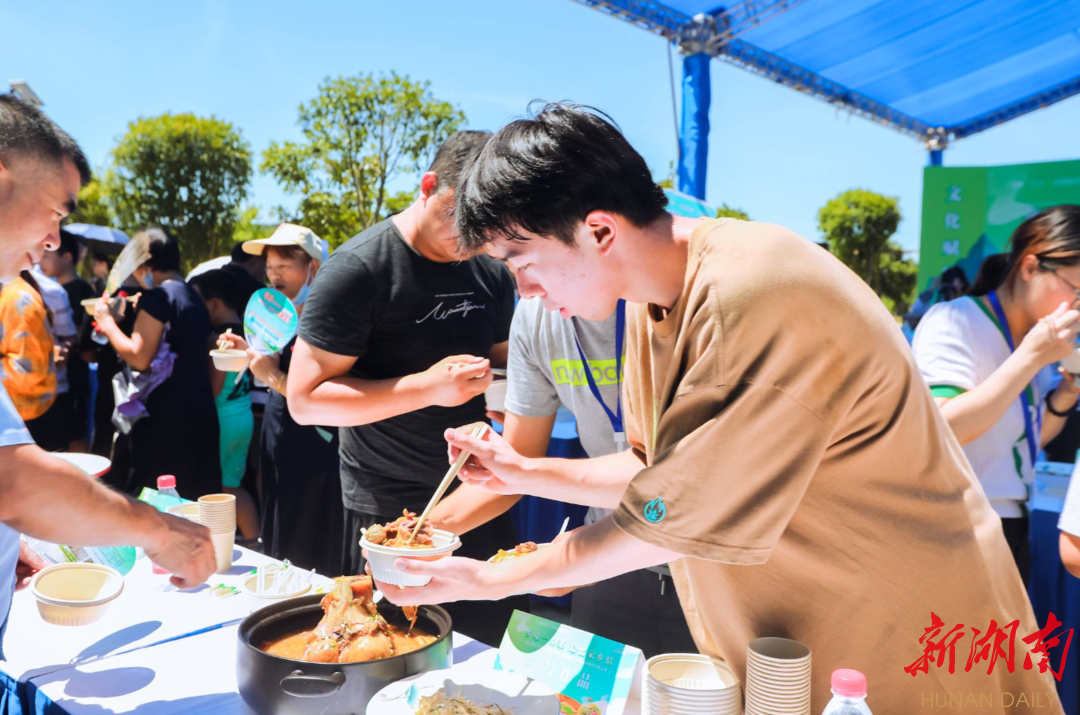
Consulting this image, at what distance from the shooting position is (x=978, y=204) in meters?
7.02

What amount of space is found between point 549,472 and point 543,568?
1.16ft

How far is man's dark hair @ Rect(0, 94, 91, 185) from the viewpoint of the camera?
152 cm

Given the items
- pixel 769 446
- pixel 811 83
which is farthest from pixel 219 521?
pixel 811 83

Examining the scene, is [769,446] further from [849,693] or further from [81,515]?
[81,515]

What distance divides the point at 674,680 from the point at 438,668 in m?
0.46

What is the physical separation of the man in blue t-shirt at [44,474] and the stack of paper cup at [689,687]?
93cm

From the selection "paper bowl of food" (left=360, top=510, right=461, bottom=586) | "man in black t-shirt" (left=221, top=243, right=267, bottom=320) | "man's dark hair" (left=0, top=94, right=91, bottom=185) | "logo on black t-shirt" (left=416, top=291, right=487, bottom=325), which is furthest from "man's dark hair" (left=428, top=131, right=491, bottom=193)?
"man in black t-shirt" (left=221, top=243, right=267, bottom=320)

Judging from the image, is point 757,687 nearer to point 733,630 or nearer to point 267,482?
point 733,630

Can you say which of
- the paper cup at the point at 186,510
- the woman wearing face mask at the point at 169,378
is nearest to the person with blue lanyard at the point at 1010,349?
the paper cup at the point at 186,510

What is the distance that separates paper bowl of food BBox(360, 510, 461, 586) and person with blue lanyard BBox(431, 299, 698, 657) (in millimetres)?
327

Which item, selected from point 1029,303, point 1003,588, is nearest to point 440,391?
point 1003,588

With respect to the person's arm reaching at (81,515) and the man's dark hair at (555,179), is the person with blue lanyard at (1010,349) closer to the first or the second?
the man's dark hair at (555,179)

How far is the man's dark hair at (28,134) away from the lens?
152 cm

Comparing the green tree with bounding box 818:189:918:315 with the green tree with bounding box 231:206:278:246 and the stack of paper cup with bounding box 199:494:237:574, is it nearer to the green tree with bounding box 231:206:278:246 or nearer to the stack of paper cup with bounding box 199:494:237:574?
the green tree with bounding box 231:206:278:246
